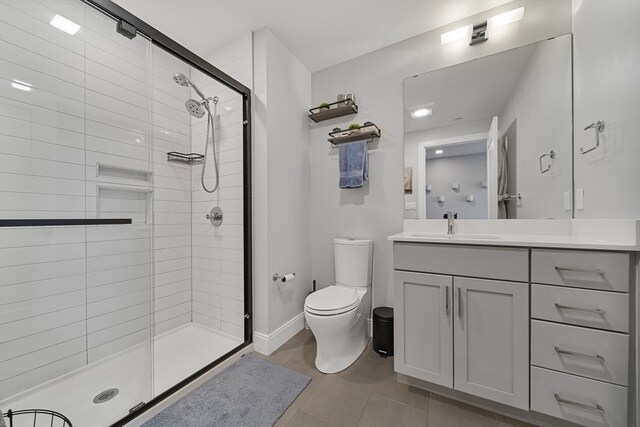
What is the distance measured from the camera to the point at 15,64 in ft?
3.99

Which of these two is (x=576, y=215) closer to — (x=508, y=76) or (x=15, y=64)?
(x=508, y=76)

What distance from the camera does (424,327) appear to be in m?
1.33

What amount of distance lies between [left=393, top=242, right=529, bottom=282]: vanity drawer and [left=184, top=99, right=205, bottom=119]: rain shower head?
6.16 ft

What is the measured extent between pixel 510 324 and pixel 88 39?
2799 mm

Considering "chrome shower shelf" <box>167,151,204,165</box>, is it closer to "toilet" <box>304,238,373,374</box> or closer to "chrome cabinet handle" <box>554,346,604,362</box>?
"toilet" <box>304,238,373,374</box>

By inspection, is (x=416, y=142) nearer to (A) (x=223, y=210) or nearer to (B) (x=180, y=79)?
(A) (x=223, y=210)

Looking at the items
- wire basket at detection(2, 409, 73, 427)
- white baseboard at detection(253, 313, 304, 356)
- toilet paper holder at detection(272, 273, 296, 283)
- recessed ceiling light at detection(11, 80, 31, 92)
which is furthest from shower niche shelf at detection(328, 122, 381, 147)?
wire basket at detection(2, 409, 73, 427)

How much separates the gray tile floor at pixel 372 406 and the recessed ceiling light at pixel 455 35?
240cm

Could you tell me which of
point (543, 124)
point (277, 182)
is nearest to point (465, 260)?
point (543, 124)

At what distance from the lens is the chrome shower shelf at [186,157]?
2.08 meters

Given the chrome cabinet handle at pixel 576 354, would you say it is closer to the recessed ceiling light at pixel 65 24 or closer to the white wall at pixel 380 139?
the white wall at pixel 380 139

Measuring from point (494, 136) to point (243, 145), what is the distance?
1832 millimetres

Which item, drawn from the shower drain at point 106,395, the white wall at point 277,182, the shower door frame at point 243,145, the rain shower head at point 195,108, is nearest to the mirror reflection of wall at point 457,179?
the white wall at point 277,182

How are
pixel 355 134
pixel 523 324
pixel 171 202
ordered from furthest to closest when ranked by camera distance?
1. pixel 171 202
2. pixel 355 134
3. pixel 523 324
